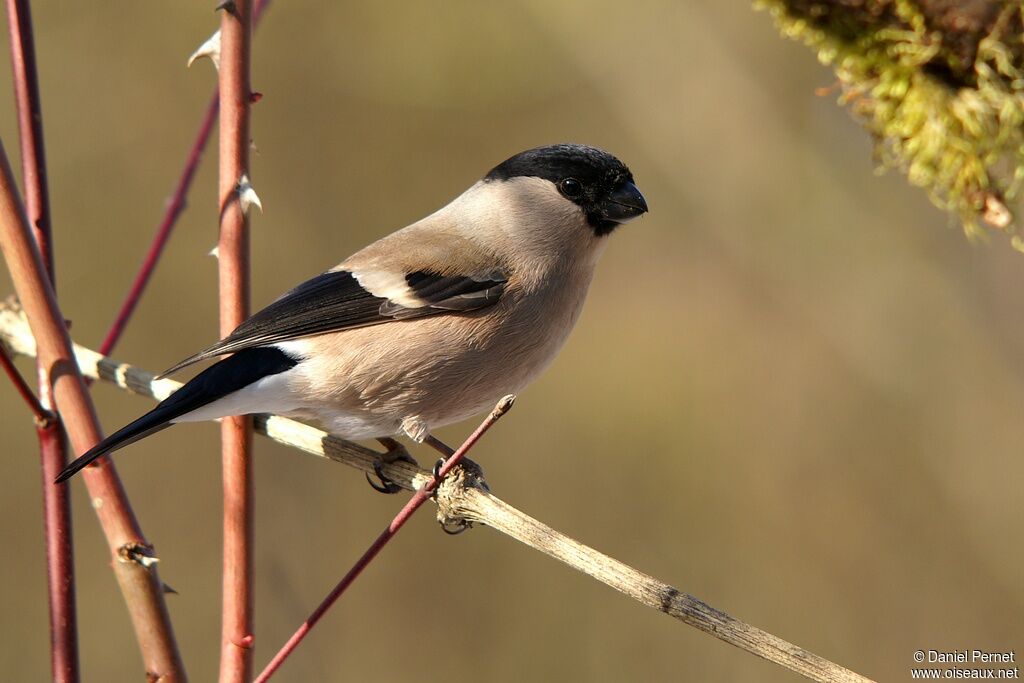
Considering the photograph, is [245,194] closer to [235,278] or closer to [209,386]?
[235,278]

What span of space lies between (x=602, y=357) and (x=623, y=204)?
1926mm

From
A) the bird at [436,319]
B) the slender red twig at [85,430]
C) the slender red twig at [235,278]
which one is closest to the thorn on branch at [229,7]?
the slender red twig at [235,278]

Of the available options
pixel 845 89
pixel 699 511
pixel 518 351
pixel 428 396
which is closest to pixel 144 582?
pixel 428 396

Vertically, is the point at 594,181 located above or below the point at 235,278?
above

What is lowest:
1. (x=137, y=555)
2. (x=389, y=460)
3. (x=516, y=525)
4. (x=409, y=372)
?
(x=137, y=555)

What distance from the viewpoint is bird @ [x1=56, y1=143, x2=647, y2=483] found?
7.88 feet

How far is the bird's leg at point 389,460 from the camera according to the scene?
7.14 feet

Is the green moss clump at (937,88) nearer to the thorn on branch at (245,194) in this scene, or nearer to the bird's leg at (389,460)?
the thorn on branch at (245,194)

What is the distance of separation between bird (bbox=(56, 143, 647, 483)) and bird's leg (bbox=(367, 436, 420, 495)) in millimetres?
35

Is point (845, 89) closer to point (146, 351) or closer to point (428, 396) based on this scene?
point (428, 396)

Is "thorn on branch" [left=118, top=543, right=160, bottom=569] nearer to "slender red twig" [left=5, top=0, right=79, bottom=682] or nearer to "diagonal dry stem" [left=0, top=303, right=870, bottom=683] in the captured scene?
"slender red twig" [left=5, top=0, right=79, bottom=682]

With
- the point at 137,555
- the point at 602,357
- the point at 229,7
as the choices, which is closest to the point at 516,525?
the point at 137,555

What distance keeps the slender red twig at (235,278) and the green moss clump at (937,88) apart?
882mm

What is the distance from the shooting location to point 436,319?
8.14ft
